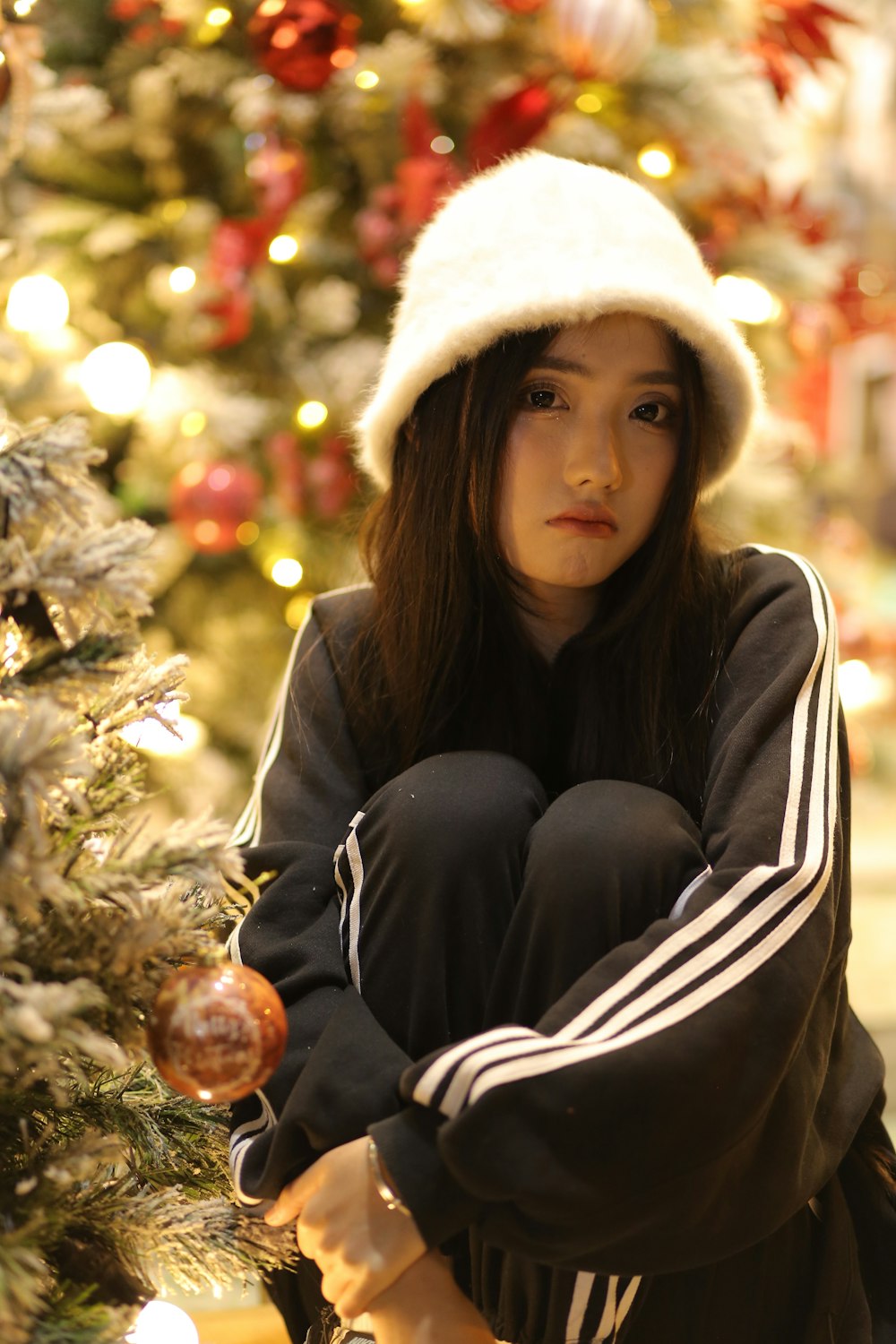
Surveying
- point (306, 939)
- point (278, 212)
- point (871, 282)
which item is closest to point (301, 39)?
point (278, 212)

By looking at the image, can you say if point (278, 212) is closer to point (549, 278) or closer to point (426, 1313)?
point (549, 278)

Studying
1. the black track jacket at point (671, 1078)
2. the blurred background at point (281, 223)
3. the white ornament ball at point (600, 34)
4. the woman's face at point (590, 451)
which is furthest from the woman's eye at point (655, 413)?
the white ornament ball at point (600, 34)

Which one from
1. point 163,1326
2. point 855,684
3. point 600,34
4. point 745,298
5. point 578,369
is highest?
point 600,34

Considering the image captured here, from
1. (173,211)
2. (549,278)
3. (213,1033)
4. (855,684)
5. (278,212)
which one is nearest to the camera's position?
(213,1033)

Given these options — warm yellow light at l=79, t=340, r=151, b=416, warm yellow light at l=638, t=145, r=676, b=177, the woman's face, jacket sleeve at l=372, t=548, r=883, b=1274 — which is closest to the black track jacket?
jacket sleeve at l=372, t=548, r=883, b=1274

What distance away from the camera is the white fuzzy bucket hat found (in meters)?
0.85

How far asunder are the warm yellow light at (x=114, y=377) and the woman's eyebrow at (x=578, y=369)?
31.3 inches

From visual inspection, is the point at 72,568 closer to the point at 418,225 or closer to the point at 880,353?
the point at 418,225

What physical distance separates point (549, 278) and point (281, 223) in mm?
849

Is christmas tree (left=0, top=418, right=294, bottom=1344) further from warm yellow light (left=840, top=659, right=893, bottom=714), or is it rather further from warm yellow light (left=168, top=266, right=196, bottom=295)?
warm yellow light (left=840, top=659, right=893, bottom=714)

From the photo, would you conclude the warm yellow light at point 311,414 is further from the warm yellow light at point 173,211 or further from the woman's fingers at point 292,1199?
the woman's fingers at point 292,1199

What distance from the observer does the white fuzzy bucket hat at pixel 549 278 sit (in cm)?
85

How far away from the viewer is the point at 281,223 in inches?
62.8

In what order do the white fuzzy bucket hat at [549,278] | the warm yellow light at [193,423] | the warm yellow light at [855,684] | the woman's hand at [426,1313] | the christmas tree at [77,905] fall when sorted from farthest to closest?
the warm yellow light at [855,684] < the warm yellow light at [193,423] < the white fuzzy bucket hat at [549,278] < the woman's hand at [426,1313] < the christmas tree at [77,905]
